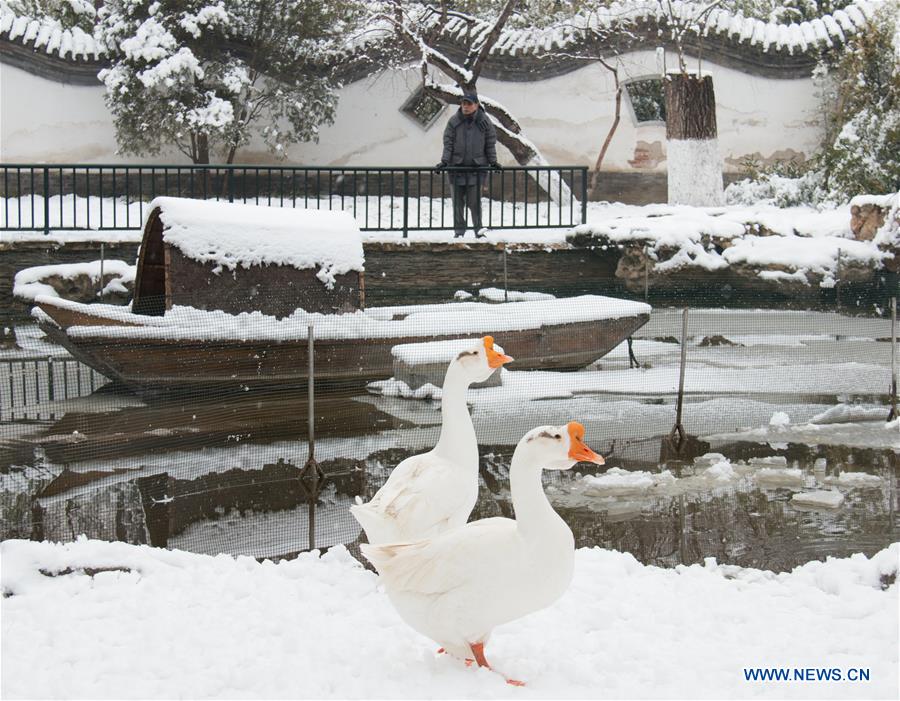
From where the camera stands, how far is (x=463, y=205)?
15.4 m

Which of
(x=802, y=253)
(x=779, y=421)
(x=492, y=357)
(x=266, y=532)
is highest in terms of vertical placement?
(x=802, y=253)

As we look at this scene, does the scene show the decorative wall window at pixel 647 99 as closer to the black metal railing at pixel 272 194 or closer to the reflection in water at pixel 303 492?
the black metal railing at pixel 272 194

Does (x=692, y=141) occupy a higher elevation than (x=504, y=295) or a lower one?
higher

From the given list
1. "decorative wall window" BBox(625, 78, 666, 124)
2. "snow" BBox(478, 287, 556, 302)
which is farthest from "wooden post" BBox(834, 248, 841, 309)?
"decorative wall window" BBox(625, 78, 666, 124)

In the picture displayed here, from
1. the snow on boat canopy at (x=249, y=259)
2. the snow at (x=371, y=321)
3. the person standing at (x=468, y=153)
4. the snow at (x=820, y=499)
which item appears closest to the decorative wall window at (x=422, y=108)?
the person standing at (x=468, y=153)

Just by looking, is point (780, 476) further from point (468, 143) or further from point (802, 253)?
point (468, 143)

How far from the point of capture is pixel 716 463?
288 inches

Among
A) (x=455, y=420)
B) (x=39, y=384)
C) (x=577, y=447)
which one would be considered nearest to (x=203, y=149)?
(x=39, y=384)

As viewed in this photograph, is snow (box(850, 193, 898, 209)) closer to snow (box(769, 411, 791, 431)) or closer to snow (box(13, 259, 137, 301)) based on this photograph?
snow (box(769, 411, 791, 431))

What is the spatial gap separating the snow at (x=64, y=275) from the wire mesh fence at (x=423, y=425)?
1.46m

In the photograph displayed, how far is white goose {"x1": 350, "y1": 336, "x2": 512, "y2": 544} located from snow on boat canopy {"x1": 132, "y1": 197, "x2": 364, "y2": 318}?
488 cm

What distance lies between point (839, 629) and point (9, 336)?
10.7m

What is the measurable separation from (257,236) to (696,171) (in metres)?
10.1

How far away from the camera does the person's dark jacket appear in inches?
594
